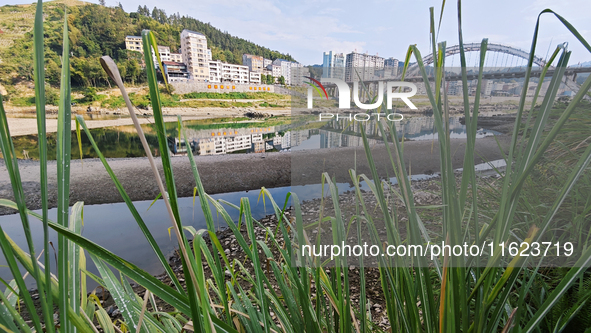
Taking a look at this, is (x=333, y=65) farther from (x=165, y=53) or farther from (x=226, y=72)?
(x=165, y=53)

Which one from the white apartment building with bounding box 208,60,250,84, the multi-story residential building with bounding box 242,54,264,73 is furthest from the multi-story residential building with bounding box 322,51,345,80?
the multi-story residential building with bounding box 242,54,264,73

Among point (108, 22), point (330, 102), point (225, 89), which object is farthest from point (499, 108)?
point (108, 22)

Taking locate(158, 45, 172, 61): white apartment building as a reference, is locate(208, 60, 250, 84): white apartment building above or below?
below

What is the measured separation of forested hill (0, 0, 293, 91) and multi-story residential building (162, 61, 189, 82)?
99.1 inches

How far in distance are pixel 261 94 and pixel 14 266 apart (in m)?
19.5

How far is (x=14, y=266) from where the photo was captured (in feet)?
0.72

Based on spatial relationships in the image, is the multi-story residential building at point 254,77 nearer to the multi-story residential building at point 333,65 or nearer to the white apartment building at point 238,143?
the white apartment building at point 238,143

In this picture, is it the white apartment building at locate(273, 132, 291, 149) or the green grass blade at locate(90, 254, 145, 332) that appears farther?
the white apartment building at locate(273, 132, 291, 149)

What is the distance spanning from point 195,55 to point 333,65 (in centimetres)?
2471

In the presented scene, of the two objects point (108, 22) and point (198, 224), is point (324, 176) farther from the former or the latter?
point (108, 22)

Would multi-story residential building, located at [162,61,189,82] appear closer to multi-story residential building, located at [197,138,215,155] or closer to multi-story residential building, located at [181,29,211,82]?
multi-story residential building, located at [181,29,211,82]

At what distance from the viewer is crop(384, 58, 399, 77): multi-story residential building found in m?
0.98

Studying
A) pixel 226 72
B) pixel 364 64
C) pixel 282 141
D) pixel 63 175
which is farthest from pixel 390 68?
pixel 226 72

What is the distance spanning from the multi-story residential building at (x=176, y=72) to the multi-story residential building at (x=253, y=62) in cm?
674
